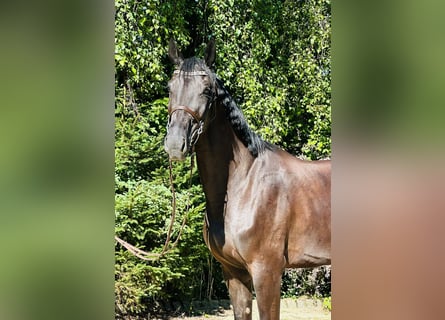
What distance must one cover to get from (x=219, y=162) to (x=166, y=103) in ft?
7.83

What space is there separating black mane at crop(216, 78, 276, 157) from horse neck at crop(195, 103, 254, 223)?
2 cm

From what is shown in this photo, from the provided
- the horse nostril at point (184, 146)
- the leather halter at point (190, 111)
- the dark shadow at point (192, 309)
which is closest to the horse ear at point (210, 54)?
the leather halter at point (190, 111)

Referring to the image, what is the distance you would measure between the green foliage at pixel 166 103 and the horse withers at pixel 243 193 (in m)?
1.61

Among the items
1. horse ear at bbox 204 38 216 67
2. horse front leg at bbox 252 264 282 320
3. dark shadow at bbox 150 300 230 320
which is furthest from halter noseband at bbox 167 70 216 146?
dark shadow at bbox 150 300 230 320

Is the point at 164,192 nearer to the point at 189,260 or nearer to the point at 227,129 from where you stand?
the point at 189,260

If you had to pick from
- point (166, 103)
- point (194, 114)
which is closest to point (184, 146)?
point (194, 114)

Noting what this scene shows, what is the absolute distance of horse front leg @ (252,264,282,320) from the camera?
236 cm

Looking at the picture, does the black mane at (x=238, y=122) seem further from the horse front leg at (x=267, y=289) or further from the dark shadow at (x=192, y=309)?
the dark shadow at (x=192, y=309)
